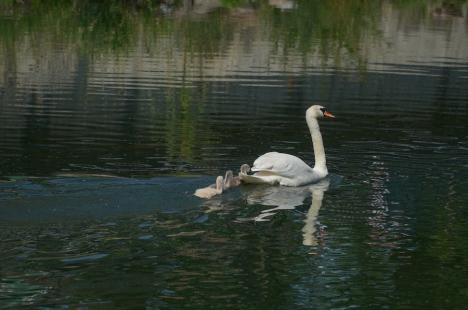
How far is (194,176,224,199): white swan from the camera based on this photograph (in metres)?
14.3

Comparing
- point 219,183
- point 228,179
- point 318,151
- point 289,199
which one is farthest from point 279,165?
point 318,151

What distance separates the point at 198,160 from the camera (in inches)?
669

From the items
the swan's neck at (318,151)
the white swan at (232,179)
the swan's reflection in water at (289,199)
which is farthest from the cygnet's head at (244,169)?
the swan's neck at (318,151)

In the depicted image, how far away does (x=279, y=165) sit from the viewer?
15375 millimetres

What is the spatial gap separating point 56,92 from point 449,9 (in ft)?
88.3

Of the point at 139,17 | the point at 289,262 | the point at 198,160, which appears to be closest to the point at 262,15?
the point at 139,17

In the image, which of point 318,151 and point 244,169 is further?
point 318,151

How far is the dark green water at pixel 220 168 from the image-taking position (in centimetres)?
1077

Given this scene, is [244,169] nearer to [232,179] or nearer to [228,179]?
[232,179]

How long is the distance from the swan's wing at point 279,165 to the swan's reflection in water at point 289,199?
25 cm

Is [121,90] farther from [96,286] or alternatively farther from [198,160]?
[96,286]

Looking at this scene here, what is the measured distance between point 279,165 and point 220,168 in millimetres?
1392

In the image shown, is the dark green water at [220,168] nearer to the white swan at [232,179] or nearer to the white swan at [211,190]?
the white swan at [211,190]

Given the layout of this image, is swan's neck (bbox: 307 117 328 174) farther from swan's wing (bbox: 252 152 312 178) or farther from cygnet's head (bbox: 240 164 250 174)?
cygnet's head (bbox: 240 164 250 174)
